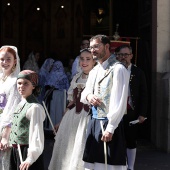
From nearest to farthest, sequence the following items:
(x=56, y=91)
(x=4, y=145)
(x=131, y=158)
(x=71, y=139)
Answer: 1. (x=4, y=145)
2. (x=71, y=139)
3. (x=131, y=158)
4. (x=56, y=91)

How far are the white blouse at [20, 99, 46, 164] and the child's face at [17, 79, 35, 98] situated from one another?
167 millimetres

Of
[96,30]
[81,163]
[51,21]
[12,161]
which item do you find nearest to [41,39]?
[51,21]

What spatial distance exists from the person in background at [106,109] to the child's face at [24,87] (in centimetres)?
78

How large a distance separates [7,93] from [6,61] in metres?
0.34

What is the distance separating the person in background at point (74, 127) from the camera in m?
7.42

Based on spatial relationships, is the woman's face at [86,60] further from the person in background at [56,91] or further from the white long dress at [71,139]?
the person in background at [56,91]

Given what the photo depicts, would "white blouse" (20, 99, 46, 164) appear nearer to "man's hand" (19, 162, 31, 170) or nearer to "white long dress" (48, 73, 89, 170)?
"man's hand" (19, 162, 31, 170)

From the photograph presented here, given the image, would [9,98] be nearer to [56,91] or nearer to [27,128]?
[27,128]

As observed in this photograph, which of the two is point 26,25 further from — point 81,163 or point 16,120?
point 16,120

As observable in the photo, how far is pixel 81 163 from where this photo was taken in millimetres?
7273

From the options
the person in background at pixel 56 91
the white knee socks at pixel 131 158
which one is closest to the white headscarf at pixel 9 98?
the white knee socks at pixel 131 158

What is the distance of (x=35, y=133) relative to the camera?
5168 millimetres

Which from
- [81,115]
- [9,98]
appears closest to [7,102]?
[9,98]

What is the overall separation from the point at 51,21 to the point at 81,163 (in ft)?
43.2
